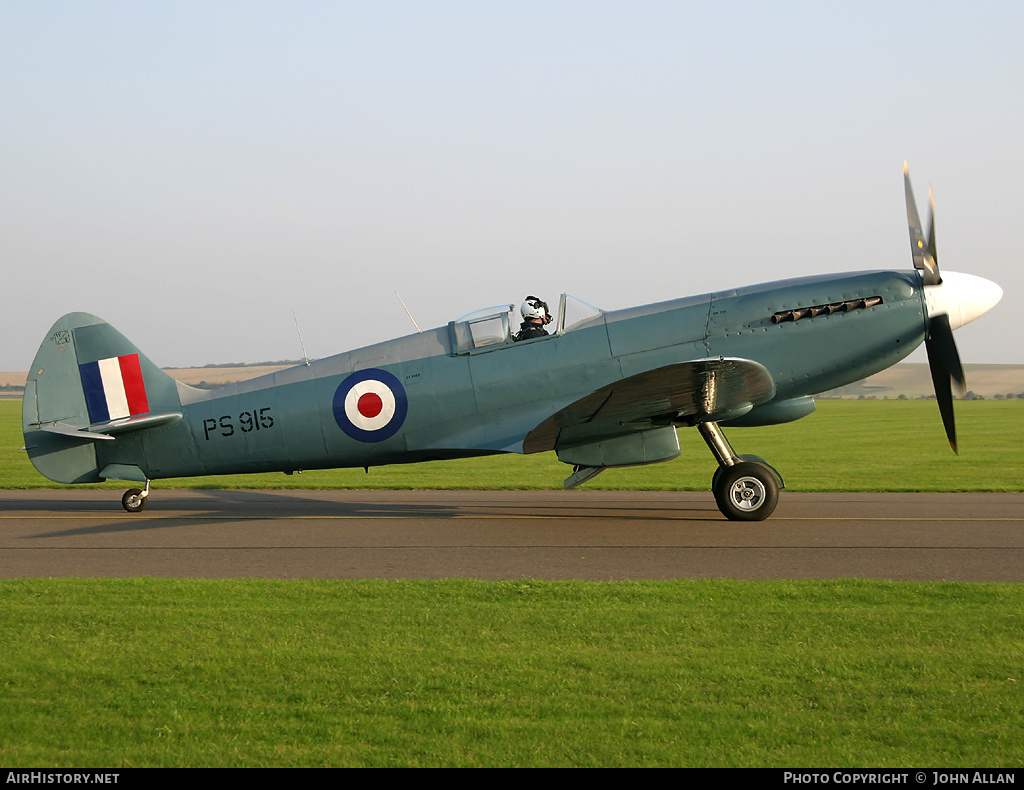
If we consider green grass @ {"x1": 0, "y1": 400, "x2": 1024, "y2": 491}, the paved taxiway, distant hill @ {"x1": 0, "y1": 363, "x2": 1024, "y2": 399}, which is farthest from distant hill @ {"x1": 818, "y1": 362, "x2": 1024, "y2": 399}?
the paved taxiway

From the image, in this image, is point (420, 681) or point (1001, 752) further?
point (420, 681)

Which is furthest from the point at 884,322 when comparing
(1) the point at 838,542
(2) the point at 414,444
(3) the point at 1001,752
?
(3) the point at 1001,752

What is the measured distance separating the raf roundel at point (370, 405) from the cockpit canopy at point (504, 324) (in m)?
1.01

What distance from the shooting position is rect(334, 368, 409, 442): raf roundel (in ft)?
36.2

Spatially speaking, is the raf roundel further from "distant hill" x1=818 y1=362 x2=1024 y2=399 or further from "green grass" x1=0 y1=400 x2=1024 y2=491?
"distant hill" x1=818 y1=362 x2=1024 y2=399

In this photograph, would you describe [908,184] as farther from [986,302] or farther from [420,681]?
[420,681]

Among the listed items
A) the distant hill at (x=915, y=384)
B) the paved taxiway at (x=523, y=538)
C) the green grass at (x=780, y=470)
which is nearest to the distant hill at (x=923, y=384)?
the distant hill at (x=915, y=384)

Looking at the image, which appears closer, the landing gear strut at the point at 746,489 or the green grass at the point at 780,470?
the landing gear strut at the point at 746,489

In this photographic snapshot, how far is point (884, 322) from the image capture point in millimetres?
10461

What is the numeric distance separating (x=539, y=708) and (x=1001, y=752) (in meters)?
1.87

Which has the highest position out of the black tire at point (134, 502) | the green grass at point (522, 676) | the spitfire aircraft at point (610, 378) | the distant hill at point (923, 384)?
the spitfire aircraft at point (610, 378)

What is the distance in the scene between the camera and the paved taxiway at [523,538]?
7750mm

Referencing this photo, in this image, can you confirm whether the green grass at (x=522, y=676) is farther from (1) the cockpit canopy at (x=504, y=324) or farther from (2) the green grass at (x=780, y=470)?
(2) the green grass at (x=780, y=470)
